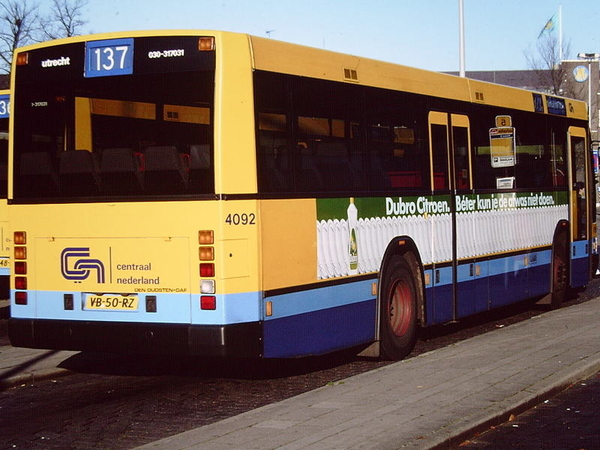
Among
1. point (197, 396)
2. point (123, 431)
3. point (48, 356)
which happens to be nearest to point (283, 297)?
point (197, 396)

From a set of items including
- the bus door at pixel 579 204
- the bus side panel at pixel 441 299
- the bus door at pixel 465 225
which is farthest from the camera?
the bus door at pixel 579 204

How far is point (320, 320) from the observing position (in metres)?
10.2

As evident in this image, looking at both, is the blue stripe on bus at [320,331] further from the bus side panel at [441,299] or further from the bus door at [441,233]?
the bus door at [441,233]

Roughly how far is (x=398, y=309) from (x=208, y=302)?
A: 3.41 metres

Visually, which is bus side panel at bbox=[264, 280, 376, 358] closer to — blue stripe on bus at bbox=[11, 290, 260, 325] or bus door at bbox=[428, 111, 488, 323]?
blue stripe on bus at bbox=[11, 290, 260, 325]

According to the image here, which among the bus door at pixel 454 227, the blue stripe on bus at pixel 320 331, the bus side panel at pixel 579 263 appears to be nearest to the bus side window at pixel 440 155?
the bus door at pixel 454 227

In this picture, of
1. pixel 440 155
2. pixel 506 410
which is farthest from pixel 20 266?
pixel 440 155

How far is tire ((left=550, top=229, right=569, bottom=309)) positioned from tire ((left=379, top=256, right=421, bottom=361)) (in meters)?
5.06

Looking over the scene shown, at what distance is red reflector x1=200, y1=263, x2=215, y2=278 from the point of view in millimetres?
9094

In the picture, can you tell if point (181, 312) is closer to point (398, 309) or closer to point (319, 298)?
point (319, 298)

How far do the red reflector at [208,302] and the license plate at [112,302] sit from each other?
66cm

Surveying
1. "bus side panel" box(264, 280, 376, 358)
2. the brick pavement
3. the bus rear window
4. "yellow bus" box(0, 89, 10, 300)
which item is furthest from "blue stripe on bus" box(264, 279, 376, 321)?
"yellow bus" box(0, 89, 10, 300)

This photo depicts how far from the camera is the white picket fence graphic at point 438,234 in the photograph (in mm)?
10500

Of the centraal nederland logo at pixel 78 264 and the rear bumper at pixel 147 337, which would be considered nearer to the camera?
the rear bumper at pixel 147 337
